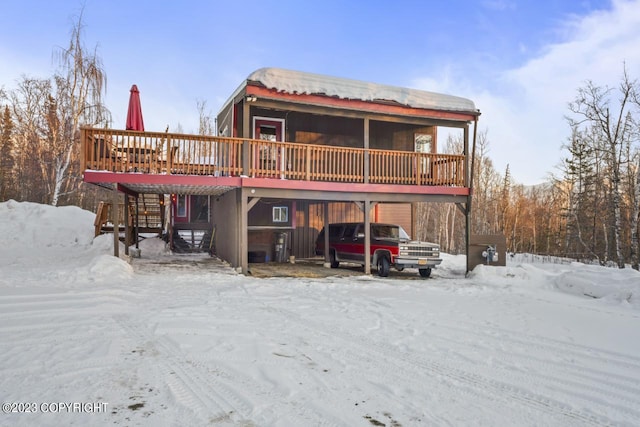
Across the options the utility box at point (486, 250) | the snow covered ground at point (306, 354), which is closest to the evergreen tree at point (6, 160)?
the snow covered ground at point (306, 354)

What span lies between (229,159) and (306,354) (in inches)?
347

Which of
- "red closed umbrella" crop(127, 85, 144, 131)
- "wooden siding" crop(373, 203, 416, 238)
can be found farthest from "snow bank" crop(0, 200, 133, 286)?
"wooden siding" crop(373, 203, 416, 238)

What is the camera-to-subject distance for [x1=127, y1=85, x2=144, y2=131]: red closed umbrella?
13086mm

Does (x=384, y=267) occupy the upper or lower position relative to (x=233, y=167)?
lower

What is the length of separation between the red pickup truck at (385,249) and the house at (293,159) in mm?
817

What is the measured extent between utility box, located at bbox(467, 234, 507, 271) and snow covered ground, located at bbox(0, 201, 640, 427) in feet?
12.4

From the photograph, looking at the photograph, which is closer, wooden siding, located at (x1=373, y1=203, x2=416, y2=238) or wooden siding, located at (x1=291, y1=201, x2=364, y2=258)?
wooden siding, located at (x1=291, y1=201, x2=364, y2=258)

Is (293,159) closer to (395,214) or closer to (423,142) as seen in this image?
(423,142)

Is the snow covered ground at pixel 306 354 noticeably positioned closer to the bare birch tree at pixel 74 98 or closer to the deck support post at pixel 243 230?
the deck support post at pixel 243 230

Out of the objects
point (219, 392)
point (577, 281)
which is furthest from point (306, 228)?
point (219, 392)

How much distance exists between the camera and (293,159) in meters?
14.6

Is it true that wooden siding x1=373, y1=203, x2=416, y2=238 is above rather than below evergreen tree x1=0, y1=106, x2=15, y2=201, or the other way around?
below

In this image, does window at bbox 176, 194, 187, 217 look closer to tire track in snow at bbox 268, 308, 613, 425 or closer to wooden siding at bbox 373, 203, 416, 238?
wooden siding at bbox 373, 203, 416, 238

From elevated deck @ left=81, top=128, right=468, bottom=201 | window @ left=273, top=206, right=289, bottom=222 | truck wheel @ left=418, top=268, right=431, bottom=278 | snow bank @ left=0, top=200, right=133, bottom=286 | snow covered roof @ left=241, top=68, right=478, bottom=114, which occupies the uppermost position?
snow covered roof @ left=241, top=68, right=478, bottom=114
